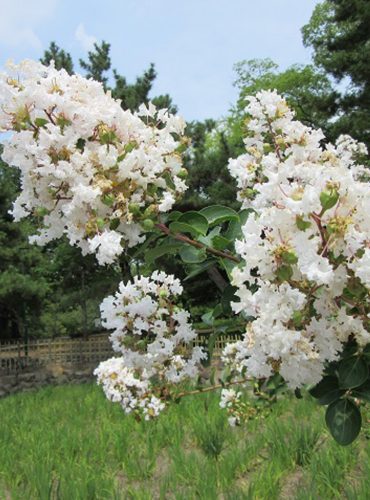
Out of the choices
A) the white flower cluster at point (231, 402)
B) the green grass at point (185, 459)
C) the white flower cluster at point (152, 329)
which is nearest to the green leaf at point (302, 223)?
the white flower cluster at point (152, 329)

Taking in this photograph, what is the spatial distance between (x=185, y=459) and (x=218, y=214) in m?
2.91

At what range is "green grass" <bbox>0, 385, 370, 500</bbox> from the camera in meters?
3.36

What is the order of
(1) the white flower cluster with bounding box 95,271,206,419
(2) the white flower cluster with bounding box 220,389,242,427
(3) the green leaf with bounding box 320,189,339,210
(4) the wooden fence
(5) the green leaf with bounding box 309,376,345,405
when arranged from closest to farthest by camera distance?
(3) the green leaf with bounding box 320,189,339,210 < (5) the green leaf with bounding box 309,376,345,405 < (1) the white flower cluster with bounding box 95,271,206,419 < (2) the white flower cluster with bounding box 220,389,242,427 < (4) the wooden fence

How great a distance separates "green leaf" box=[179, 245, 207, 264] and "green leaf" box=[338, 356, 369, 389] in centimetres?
46

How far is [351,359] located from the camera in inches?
42.2

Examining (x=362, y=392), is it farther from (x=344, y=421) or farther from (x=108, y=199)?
(x=108, y=199)

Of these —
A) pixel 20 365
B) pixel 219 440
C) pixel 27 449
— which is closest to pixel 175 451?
pixel 219 440

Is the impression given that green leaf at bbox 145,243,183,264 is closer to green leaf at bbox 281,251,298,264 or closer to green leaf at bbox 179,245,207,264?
green leaf at bbox 179,245,207,264

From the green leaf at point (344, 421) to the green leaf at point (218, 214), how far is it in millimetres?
564

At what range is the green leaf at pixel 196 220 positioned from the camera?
4.55 ft

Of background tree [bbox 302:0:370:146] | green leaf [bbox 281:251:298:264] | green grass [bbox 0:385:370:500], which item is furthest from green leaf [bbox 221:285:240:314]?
background tree [bbox 302:0:370:146]

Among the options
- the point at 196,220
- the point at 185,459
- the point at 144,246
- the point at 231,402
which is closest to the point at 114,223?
the point at 144,246

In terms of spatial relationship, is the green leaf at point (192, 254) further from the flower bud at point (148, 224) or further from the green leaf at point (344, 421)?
the green leaf at point (344, 421)

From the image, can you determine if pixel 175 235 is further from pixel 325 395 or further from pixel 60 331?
pixel 60 331
